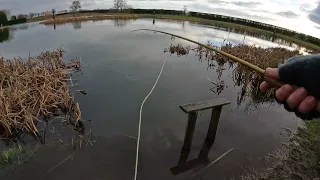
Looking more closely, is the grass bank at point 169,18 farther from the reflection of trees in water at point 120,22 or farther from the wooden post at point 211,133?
the wooden post at point 211,133

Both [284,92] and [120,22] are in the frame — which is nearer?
[284,92]

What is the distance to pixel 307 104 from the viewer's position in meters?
1.19

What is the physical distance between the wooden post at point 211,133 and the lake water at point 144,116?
152 millimetres

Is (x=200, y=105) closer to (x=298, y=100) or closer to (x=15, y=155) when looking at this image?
(x=15, y=155)

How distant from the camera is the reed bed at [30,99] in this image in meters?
6.75

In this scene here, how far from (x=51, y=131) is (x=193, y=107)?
3970mm

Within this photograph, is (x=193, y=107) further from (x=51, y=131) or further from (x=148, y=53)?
(x=148, y=53)

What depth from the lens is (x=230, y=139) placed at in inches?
278

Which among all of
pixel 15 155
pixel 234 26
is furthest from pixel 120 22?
pixel 15 155

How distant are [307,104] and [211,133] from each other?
18.8 ft

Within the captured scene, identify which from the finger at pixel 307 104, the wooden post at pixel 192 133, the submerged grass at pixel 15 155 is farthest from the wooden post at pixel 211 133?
the finger at pixel 307 104

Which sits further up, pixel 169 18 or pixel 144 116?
pixel 169 18

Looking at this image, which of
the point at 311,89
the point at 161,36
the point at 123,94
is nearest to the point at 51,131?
the point at 123,94

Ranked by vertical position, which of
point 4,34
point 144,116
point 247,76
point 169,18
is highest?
point 169,18
